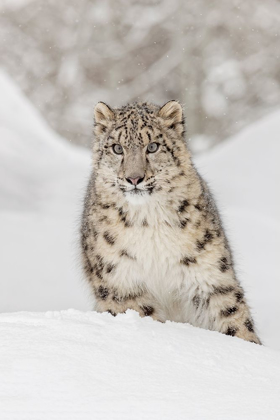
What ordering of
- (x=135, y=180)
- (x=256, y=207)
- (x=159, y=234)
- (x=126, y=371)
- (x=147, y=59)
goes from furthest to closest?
(x=147, y=59)
(x=256, y=207)
(x=159, y=234)
(x=135, y=180)
(x=126, y=371)

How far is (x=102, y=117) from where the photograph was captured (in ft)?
18.1

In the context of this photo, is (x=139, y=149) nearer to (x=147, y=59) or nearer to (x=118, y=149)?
(x=118, y=149)

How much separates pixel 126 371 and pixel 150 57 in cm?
1934

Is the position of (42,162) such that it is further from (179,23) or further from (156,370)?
(179,23)

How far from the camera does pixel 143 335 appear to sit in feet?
13.6

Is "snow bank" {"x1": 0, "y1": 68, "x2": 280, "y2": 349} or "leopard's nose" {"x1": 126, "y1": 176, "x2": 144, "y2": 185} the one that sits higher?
"snow bank" {"x1": 0, "y1": 68, "x2": 280, "y2": 349}

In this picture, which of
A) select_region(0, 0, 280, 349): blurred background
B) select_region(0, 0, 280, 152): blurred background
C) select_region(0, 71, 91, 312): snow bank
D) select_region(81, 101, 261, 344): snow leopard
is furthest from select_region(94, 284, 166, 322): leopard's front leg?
select_region(0, 0, 280, 152): blurred background

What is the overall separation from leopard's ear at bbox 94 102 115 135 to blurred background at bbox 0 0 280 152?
50.5ft

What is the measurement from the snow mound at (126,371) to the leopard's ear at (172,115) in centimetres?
144

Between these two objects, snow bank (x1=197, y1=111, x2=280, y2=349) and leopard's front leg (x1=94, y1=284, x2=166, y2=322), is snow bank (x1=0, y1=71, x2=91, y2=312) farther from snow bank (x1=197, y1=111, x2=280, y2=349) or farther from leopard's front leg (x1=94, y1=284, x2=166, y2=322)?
snow bank (x1=197, y1=111, x2=280, y2=349)

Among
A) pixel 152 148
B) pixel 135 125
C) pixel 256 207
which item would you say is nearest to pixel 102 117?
pixel 135 125

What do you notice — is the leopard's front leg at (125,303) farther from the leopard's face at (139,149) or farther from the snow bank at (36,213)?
the snow bank at (36,213)

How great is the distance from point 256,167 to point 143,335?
7173 mm

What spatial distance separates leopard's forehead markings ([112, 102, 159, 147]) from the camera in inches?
202
